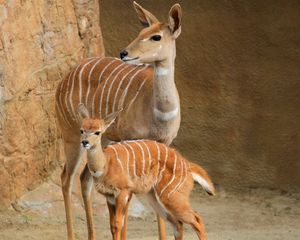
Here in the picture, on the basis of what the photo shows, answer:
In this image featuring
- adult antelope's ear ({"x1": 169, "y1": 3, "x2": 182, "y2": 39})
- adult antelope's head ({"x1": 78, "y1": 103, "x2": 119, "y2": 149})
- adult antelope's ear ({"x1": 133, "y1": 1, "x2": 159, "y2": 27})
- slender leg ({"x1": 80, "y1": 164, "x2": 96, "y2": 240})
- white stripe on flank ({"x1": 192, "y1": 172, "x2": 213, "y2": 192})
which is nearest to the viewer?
adult antelope's head ({"x1": 78, "y1": 103, "x2": 119, "y2": 149})

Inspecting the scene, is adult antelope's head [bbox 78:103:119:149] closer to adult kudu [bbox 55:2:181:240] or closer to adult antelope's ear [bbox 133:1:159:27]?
adult kudu [bbox 55:2:181:240]

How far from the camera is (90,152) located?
18.0ft

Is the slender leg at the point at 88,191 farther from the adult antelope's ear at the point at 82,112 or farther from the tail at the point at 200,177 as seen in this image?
the tail at the point at 200,177

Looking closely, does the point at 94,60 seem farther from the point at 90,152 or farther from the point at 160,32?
the point at 90,152

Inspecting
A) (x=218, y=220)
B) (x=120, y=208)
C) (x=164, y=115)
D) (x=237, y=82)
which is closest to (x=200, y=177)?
(x=164, y=115)

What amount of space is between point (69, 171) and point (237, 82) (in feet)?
5.94

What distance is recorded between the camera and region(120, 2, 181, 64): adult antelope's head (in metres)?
5.81

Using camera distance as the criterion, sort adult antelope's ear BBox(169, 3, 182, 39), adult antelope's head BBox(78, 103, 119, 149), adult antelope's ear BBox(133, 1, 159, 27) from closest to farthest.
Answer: adult antelope's head BBox(78, 103, 119, 149) → adult antelope's ear BBox(169, 3, 182, 39) → adult antelope's ear BBox(133, 1, 159, 27)

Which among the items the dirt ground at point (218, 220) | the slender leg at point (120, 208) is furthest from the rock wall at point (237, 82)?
the slender leg at point (120, 208)

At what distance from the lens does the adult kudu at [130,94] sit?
589cm

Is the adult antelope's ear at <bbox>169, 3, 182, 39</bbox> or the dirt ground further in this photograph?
the dirt ground

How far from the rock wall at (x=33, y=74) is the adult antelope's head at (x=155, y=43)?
3.51 feet

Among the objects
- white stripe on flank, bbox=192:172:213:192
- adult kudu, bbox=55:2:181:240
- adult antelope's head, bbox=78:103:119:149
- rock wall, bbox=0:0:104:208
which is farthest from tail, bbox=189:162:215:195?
rock wall, bbox=0:0:104:208

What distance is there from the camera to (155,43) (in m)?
5.86
